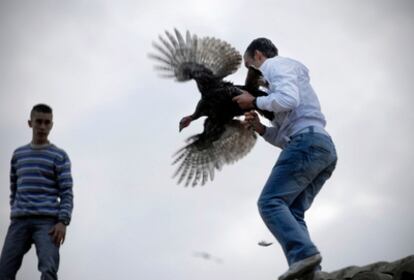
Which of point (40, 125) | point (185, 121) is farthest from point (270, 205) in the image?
point (185, 121)

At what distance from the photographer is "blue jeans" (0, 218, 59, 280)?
6391 millimetres

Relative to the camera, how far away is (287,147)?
571 centimetres

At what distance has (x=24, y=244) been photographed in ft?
21.5

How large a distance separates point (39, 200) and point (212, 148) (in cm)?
430

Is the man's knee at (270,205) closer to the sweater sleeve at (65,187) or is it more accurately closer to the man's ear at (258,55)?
the man's ear at (258,55)

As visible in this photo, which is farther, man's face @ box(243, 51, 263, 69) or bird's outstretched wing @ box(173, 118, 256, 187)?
bird's outstretched wing @ box(173, 118, 256, 187)

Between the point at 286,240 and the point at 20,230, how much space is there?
2.57 metres

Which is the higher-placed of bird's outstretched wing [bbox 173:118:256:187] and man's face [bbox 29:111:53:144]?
bird's outstretched wing [bbox 173:118:256:187]

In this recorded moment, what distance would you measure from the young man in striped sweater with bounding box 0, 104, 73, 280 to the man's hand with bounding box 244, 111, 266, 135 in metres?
1.74

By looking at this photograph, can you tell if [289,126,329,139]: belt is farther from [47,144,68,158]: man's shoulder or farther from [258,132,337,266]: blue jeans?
[47,144,68,158]: man's shoulder

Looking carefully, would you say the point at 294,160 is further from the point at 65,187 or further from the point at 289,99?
the point at 65,187

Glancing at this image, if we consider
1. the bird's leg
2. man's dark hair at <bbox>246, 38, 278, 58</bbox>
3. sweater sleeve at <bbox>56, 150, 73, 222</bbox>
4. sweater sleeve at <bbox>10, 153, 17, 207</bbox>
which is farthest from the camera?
the bird's leg

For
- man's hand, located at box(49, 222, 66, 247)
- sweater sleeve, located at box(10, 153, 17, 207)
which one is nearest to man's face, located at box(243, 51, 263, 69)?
man's hand, located at box(49, 222, 66, 247)

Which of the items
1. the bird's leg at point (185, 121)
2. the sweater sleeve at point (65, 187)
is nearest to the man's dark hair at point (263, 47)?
the sweater sleeve at point (65, 187)
